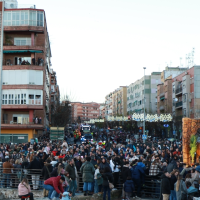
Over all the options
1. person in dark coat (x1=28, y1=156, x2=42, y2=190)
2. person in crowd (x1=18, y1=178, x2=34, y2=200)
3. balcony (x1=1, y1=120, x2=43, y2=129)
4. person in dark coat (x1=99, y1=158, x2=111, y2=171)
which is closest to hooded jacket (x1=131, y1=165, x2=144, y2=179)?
person in dark coat (x1=99, y1=158, x2=111, y2=171)

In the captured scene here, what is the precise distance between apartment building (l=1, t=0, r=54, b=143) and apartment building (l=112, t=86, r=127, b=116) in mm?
89435

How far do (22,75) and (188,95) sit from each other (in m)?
31.8

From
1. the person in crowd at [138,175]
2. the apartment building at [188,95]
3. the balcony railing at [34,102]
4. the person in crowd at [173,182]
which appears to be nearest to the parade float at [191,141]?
the person in crowd at [138,175]

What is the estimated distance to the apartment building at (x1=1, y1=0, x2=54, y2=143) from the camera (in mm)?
52438

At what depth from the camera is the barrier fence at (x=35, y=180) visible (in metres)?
17.2

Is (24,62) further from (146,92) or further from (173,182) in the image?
(146,92)

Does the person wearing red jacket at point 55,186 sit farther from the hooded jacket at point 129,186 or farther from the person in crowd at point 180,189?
the person in crowd at point 180,189

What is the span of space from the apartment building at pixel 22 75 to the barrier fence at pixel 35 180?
34.4 meters

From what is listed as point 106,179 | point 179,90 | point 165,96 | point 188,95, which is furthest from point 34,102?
point 165,96

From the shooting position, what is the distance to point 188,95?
7275 centimetres

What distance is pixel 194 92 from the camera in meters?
70.8

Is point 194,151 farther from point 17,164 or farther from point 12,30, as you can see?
point 12,30

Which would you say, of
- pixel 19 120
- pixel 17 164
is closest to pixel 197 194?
pixel 17 164

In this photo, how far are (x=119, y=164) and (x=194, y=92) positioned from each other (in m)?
54.5
